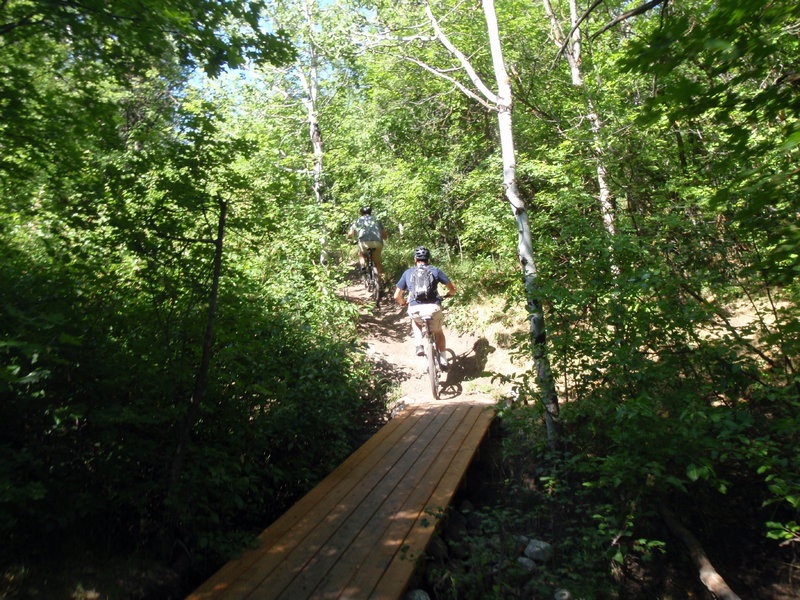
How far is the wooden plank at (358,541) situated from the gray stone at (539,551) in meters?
1.01

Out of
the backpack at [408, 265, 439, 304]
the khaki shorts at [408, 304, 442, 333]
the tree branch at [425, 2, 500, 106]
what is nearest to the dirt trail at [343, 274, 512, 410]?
the khaki shorts at [408, 304, 442, 333]

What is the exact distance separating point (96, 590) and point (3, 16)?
362 cm

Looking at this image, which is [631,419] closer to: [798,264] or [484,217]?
[798,264]

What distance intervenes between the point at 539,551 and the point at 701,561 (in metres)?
1.09

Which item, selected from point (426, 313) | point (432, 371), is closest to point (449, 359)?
point (432, 371)

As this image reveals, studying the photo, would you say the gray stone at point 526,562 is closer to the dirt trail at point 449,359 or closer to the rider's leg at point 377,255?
the dirt trail at point 449,359

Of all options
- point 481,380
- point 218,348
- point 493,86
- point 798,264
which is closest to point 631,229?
point 798,264

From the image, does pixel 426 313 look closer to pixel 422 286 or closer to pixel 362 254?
pixel 422 286

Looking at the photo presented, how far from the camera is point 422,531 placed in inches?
144

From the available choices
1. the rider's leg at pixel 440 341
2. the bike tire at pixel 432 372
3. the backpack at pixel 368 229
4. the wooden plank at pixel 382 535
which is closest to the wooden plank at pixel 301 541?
the wooden plank at pixel 382 535

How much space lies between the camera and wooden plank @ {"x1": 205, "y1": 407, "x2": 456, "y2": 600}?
3035 millimetres

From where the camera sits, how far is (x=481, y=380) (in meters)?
7.70

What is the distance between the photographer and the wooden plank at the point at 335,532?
308 centimetres

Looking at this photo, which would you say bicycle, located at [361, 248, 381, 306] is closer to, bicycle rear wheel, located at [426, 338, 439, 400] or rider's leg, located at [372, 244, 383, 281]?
rider's leg, located at [372, 244, 383, 281]
